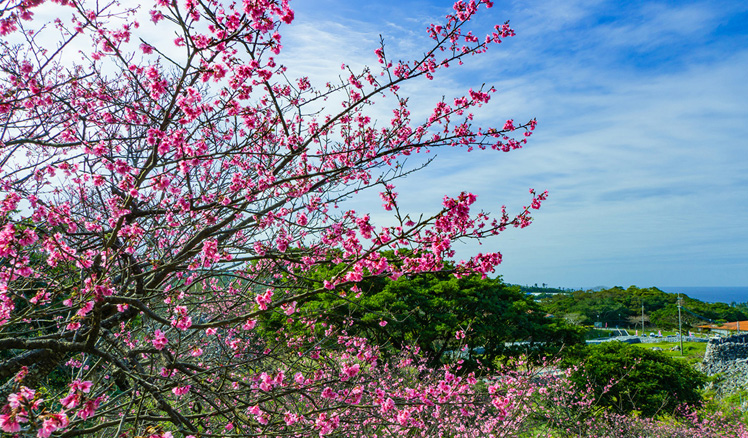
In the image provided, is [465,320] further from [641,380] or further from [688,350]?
[688,350]

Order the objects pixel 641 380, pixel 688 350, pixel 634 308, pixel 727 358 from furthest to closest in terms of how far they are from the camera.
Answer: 1. pixel 634 308
2. pixel 688 350
3. pixel 727 358
4. pixel 641 380

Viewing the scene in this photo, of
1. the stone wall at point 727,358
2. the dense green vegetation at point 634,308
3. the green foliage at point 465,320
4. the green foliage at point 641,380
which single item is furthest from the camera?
the dense green vegetation at point 634,308

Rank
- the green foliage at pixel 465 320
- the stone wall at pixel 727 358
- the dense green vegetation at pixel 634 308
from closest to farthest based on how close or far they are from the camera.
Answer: the green foliage at pixel 465 320
the stone wall at pixel 727 358
the dense green vegetation at pixel 634 308

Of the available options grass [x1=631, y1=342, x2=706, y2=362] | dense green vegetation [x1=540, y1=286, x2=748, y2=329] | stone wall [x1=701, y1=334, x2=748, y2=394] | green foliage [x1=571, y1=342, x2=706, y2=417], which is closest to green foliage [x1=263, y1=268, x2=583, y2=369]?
green foliage [x1=571, y1=342, x2=706, y2=417]

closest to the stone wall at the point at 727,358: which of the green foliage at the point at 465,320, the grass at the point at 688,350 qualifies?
the grass at the point at 688,350

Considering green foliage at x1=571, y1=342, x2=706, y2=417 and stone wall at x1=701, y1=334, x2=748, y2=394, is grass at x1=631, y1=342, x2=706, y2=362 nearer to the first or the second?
stone wall at x1=701, y1=334, x2=748, y2=394

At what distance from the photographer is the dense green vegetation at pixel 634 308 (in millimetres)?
52566

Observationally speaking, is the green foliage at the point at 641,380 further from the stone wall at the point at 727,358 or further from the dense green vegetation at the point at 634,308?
the dense green vegetation at the point at 634,308

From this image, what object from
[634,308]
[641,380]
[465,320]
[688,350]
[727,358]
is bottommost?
[688,350]

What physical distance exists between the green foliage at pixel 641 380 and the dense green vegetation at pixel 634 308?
4046cm

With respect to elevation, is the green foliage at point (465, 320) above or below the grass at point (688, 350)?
above

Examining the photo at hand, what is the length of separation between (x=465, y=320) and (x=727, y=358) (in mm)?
15651

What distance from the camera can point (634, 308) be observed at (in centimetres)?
5694

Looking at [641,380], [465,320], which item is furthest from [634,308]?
[641,380]
